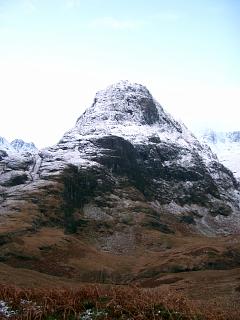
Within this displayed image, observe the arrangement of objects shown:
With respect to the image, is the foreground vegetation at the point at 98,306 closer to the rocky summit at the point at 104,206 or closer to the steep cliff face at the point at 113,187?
the rocky summit at the point at 104,206

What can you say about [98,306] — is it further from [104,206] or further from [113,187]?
[113,187]

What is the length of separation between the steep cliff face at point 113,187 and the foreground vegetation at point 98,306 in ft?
344

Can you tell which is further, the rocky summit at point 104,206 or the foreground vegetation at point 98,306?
the rocky summit at point 104,206

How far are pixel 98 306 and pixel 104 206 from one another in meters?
133

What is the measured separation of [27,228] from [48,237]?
6.43m

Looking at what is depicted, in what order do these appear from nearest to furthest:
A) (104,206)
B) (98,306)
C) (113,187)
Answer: (98,306), (104,206), (113,187)

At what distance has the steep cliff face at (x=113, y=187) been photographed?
140 m

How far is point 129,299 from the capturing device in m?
16.9

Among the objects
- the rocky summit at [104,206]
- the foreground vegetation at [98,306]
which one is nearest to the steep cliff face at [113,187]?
the rocky summit at [104,206]

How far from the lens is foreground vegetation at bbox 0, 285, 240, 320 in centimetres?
1560

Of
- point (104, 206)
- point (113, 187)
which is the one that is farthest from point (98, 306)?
point (113, 187)

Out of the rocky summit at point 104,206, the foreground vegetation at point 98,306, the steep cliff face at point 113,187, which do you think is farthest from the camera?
the steep cliff face at point 113,187

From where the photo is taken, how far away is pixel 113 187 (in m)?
162

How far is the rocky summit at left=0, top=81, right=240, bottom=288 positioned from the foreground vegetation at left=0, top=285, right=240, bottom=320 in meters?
69.9
